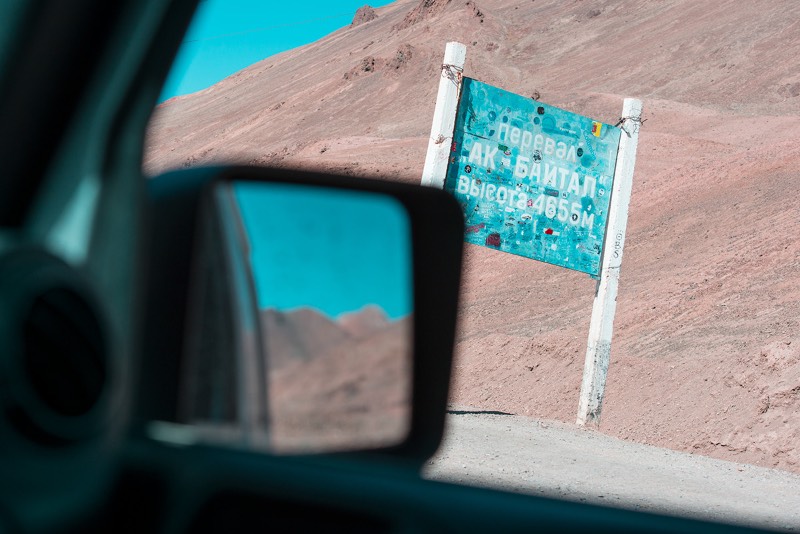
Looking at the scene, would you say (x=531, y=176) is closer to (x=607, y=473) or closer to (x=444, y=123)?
(x=444, y=123)

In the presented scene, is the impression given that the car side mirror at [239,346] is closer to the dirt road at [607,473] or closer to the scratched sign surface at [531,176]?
the dirt road at [607,473]

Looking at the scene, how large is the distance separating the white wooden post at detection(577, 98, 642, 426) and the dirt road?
87 cm

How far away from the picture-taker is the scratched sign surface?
876cm

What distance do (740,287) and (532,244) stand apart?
34.8 feet

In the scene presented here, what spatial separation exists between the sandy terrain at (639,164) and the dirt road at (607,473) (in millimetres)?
980

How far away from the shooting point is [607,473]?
660 centimetres

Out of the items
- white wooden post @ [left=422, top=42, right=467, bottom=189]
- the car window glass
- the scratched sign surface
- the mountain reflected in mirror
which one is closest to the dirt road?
the car window glass

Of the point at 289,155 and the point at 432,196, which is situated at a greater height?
the point at 289,155

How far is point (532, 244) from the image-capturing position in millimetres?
9453

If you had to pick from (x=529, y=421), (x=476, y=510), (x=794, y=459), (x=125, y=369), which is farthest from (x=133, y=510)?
(x=794, y=459)

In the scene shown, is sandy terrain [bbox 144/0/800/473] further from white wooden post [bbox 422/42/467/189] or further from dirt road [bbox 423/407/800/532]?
white wooden post [bbox 422/42/467/189]

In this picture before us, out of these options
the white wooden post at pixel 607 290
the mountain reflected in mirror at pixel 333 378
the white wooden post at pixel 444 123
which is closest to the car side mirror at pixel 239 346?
the mountain reflected in mirror at pixel 333 378

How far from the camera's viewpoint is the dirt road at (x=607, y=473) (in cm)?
554

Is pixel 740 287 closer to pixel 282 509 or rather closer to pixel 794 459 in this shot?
pixel 794 459
